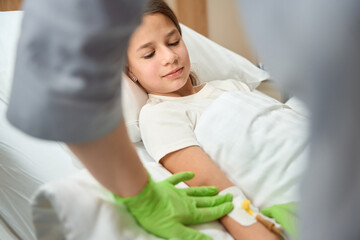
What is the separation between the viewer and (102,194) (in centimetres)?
72

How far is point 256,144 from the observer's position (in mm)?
1047

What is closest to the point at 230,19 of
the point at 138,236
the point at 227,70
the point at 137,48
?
the point at 227,70

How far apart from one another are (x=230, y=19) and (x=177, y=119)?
1.82m

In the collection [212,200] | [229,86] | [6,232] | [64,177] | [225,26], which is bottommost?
[6,232]

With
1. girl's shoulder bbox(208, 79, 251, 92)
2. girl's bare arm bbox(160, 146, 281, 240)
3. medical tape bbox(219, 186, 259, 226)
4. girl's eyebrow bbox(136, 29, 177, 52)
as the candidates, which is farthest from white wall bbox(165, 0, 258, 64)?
medical tape bbox(219, 186, 259, 226)

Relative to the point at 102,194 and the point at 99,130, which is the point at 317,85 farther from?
the point at 102,194

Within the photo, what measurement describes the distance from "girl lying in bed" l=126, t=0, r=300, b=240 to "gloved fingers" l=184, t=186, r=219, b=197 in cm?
5

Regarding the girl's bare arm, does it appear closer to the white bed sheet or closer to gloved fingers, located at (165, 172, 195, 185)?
gloved fingers, located at (165, 172, 195, 185)

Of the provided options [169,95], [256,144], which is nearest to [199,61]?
[169,95]

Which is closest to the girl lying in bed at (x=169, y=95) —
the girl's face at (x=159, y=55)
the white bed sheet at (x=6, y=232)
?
the girl's face at (x=159, y=55)

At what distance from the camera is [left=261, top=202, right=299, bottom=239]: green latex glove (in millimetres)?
797

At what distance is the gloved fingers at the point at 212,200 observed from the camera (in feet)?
2.84

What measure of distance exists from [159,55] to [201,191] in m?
0.63

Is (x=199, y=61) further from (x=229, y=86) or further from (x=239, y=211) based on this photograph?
(x=239, y=211)
